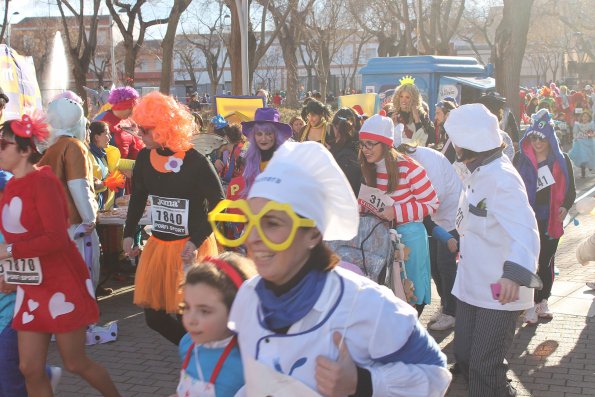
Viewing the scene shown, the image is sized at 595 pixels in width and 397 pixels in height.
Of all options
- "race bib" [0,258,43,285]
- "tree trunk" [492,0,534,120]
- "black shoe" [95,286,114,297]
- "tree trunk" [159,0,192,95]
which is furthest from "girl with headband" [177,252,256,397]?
"tree trunk" [159,0,192,95]

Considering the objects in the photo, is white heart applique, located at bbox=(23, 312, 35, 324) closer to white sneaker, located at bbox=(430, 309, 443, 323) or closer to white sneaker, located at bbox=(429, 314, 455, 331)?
white sneaker, located at bbox=(429, 314, 455, 331)

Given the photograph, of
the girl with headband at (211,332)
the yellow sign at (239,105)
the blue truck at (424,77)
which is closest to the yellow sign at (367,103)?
the yellow sign at (239,105)

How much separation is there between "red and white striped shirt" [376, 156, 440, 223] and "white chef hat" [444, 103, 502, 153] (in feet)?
3.43

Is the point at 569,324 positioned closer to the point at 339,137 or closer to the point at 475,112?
the point at 339,137

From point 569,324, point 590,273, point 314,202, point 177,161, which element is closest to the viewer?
point 314,202

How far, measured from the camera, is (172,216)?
512cm

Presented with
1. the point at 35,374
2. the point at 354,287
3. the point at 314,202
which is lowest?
the point at 35,374

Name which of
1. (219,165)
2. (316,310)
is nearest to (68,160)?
(219,165)

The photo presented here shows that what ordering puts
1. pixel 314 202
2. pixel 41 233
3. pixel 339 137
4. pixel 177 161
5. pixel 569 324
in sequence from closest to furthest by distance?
pixel 314 202 < pixel 41 233 < pixel 177 161 < pixel 339 137 < pixel 569 324

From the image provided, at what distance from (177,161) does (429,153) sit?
7.34 feet

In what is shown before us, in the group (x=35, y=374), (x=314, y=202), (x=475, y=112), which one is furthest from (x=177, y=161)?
(x=314, y=202)

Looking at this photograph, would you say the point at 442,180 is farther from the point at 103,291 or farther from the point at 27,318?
the point at 103,291

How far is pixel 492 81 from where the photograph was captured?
63.6 feet

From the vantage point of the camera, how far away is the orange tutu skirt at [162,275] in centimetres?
502
